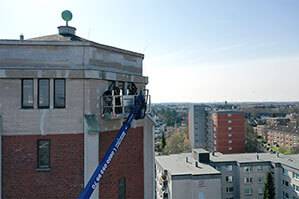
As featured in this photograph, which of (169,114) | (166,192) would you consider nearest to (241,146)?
(166,192)

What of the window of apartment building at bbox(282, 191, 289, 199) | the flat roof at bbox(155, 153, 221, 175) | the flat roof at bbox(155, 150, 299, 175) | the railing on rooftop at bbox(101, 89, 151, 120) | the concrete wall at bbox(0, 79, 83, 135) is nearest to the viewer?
the concrete wall at bbox(0, 79, 83, 135)

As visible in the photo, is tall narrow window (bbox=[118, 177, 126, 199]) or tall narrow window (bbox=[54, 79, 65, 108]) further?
tall narrow window (bbox=[118, 177, 126, 199])

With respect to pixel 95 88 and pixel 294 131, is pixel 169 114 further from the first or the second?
pixel 95 88

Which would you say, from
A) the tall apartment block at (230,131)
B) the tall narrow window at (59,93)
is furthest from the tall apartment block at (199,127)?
the tall narrow window at (59,93)

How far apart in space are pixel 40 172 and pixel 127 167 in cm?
392

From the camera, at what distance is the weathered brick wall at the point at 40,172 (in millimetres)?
12781

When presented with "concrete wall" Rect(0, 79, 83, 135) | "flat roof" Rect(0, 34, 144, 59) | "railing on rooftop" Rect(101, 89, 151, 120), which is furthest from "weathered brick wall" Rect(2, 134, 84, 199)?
"flat roof" Rect(0, 34, 144, 59)

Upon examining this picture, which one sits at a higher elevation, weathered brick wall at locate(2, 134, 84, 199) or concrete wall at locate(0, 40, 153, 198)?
concrete wall at locate(0, 40, 153, 198)

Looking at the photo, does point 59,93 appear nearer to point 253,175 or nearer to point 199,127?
point 253,175

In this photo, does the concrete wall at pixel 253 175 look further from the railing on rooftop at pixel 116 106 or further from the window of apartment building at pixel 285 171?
the railing on rooftop at pixel 116 106

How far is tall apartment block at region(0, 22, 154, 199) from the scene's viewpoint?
12720 mm

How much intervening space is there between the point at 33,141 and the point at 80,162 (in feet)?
6.27

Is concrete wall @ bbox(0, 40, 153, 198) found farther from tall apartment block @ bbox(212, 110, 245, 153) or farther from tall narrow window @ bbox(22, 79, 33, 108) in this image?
tall apartment block @ bbox(212, 110, 245, 153)

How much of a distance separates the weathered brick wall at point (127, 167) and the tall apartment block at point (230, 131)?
78727 mm
